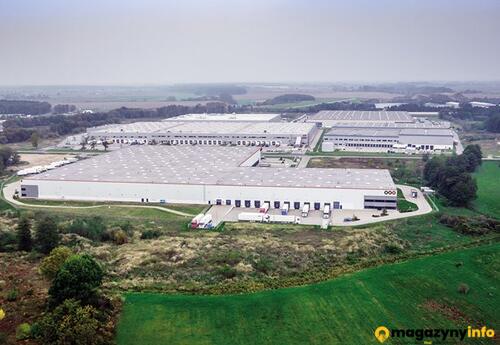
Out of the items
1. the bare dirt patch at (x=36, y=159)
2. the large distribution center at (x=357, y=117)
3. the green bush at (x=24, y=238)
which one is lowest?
the green bush at (x=24, y=238)

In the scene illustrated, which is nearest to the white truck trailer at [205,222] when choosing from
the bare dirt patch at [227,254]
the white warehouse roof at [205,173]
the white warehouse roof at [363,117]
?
the bare dirt patch at [227,254]

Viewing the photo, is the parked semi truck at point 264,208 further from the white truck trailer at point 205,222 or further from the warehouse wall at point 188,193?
the white truck trailer at point 205,222

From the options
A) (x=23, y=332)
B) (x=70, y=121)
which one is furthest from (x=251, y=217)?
(x=70, y=121)

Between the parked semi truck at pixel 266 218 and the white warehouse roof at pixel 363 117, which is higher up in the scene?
the white warehouse roof at pixel 363 117

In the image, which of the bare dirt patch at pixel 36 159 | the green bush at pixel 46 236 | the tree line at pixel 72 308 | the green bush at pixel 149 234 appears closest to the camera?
the tree line at pixel 72 308

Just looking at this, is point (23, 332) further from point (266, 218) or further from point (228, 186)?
point (228, 186)

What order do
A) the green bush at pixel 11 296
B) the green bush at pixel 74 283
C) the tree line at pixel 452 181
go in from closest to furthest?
the green bush at pixel 74 283 → the green bush at pixel 11 296 → the tree line at pixel 452 181

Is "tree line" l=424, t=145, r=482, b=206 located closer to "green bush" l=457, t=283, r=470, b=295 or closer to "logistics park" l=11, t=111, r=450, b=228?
"logistics park" l=11, t=111, r=450, b=228

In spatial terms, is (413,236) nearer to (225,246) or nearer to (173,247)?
(225,246)
